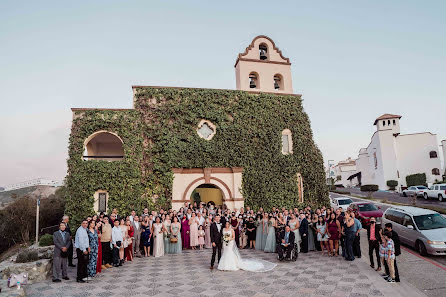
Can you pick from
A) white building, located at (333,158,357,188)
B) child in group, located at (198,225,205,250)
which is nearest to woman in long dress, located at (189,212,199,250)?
child in group, located at (198,225,205,250)

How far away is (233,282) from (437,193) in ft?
101

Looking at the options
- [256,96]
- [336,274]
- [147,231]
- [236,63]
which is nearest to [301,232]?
[336,274]

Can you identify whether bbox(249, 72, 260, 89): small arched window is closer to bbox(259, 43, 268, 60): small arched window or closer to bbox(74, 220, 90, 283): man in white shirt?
bbox(259, 43, 268, 60): small arched window

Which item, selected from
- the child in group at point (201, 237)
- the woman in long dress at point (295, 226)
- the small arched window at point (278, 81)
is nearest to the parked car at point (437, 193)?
the small arched window at point (278, 81)

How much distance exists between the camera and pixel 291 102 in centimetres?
2345

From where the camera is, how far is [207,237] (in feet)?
50.0

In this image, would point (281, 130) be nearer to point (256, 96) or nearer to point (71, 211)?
point (256, 96)

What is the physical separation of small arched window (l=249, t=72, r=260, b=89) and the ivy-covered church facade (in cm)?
9

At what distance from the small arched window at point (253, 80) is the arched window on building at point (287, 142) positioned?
178 inches

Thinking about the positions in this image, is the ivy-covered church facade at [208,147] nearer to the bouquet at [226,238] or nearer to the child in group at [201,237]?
the child in group at [201,237]

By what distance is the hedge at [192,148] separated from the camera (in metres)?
18.5

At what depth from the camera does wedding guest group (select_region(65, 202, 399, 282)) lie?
9.70 m

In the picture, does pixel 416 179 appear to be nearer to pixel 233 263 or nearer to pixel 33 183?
pixel 233 263

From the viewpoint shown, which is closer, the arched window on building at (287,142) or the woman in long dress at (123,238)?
the woman in long dress at (123,238)
